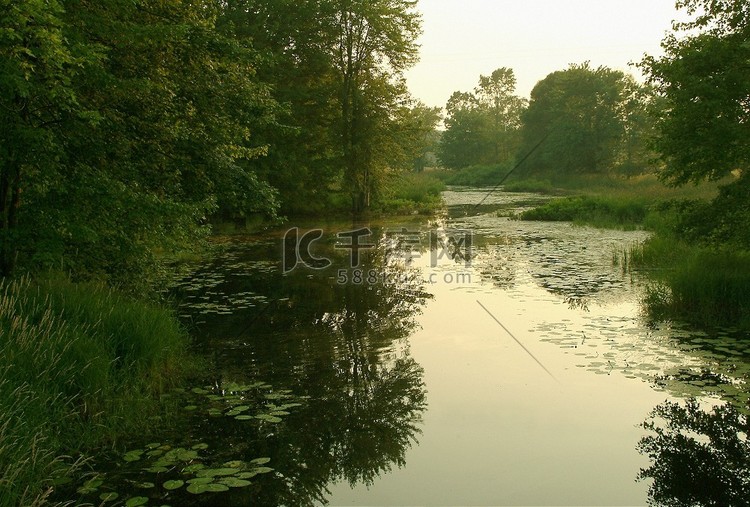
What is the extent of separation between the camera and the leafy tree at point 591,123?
55.8 metres

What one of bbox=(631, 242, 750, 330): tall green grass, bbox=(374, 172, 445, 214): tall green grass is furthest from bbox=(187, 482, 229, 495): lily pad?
bbox=(374, 172, 445, 214): tall green grass

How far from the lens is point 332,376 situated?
7.34 metres

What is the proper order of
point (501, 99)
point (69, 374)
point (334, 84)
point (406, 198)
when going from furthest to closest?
point (501, 99), point (406, 198), point (334, 84), point (69, 374)

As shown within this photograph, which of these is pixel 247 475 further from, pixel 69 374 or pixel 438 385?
pixel 438 385

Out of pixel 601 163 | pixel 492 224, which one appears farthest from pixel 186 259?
pixel 601 163

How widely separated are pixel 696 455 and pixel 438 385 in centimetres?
284

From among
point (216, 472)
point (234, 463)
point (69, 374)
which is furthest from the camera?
point (69, 374)

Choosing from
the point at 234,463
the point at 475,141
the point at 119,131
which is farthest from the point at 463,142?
the point at 234,463

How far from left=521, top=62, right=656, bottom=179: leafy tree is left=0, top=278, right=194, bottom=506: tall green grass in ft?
179

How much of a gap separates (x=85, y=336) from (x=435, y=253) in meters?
13.7

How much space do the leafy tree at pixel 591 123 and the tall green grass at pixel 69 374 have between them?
2145 inches

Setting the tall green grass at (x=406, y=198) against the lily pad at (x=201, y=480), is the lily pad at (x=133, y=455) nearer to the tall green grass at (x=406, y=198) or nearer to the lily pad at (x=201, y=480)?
the lily pad at (x=201, y=480)

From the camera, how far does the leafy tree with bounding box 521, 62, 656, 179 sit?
55844mm

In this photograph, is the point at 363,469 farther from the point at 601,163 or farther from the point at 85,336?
the point at 601,163
